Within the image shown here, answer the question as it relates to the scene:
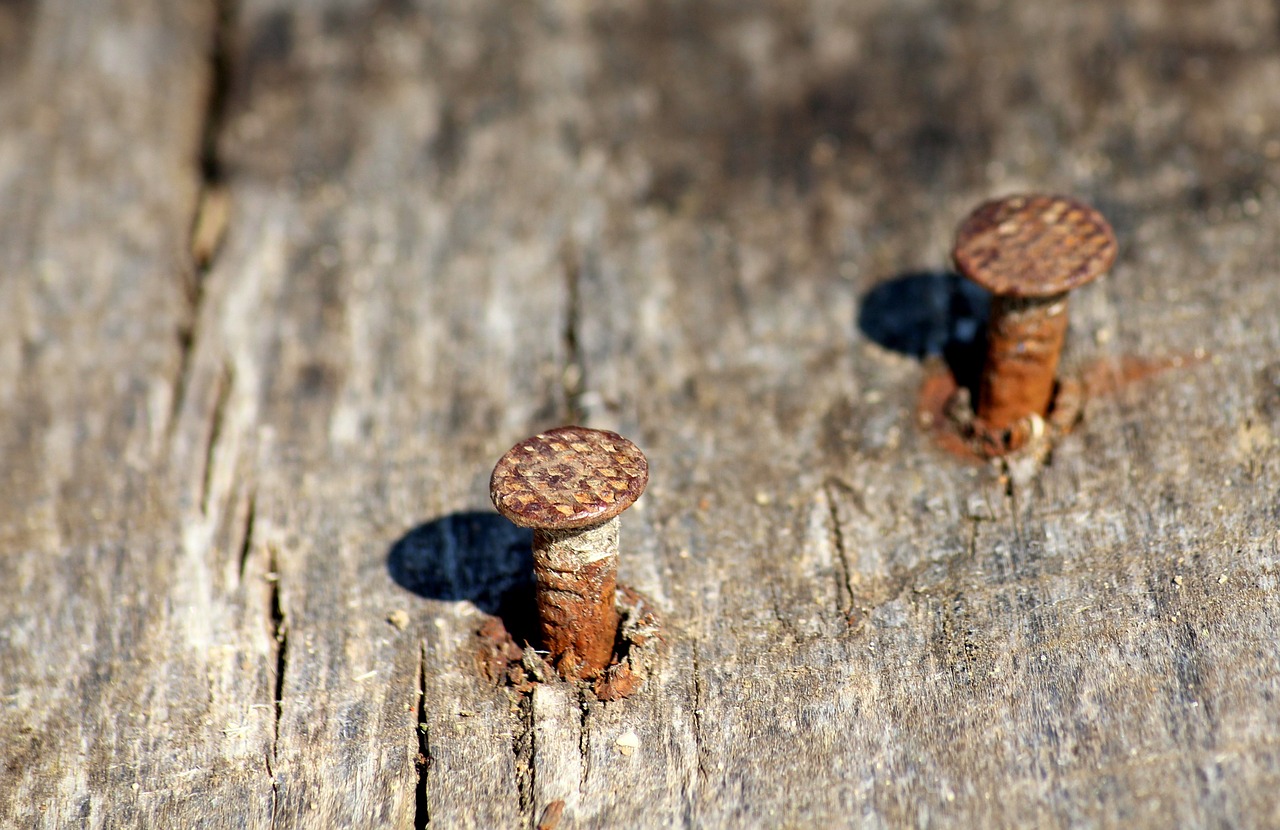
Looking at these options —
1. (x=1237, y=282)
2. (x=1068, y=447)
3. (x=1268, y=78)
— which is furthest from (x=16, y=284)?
(x=1268, y=78)

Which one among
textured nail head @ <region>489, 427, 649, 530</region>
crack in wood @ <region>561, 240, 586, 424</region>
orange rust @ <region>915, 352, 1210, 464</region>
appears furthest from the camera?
crack in wood @ <region>561, 240, 586, 424</region>

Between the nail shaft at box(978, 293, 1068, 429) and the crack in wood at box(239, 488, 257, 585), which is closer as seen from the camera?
the nail shaft at box(978, 293, 1068, 429)

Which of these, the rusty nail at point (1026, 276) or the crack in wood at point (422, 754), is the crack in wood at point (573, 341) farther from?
the rusty nail at point (1026, 276)

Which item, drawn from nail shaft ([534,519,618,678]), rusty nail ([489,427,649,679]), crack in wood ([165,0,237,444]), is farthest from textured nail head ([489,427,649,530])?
crack in wood ([165,0,237,444])

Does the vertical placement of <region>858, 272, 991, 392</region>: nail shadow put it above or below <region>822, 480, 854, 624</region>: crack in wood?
above

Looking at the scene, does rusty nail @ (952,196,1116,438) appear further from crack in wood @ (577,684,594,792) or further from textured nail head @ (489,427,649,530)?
crack in wood @ (577,684,594,792)

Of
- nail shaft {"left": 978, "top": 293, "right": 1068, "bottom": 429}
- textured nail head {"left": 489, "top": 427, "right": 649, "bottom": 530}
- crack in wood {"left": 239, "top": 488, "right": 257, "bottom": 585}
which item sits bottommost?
crack in wood {"left": 239, "top": 488, "right": 257, "bottom": 585}

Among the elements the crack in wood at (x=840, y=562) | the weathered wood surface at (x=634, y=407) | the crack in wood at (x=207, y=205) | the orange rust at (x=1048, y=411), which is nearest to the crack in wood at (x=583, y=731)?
the weathered wood surface at (x=634, y=407)

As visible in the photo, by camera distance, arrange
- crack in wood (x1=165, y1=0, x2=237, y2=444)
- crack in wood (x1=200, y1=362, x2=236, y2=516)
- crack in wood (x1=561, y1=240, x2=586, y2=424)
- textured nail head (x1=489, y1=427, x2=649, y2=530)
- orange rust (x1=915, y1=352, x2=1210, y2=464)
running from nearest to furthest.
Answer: textured nail head (x1=489, y1=427, x2=649, y2=530) → orange rust (x1=915, y1=352, x2=1210, y2=464) → crack in wood (x1=200, y1=362, x2=236, y2=516) → crack in wood (x1=561, y1=240, x2=586, y2=424) → crack in wood (x1=165, y1=0, x2=237, y2=444)
